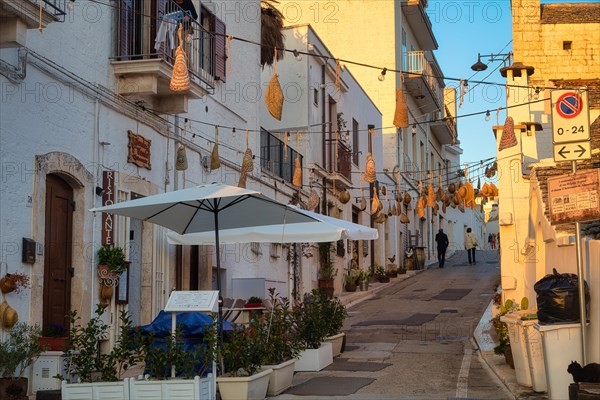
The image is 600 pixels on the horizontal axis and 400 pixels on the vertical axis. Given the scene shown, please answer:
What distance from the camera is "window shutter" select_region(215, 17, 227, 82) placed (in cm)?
1784

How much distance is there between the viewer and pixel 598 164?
14.5m

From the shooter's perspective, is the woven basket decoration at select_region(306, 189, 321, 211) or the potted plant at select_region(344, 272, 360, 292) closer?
the woven basket decoration at select_region(306, 189, 321, 211)

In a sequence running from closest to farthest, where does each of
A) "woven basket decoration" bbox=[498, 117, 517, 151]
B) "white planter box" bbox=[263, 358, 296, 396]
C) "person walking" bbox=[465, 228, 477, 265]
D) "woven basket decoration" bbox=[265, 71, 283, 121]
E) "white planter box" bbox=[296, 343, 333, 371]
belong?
"white planter box" bbox=[263, 358, 296, 396], "white planter box" bbox=[296, 343, 333, 371], "woven basket decoration" bbox=[265, 71, 283, 121], "woven basket decoration" bbox=[498, 117, 517, 151], "person walking" bbox=[465, 228, 477, 265]

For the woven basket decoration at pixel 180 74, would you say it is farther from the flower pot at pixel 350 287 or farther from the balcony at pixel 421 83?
the balcony at pixel 421 83

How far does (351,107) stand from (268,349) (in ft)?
69.8

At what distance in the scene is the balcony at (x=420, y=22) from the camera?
3741cm

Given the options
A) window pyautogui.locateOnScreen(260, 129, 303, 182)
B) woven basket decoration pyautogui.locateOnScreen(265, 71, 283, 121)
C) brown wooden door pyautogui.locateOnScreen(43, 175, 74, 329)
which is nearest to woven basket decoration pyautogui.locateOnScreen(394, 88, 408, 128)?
woven basket decoration pyautogui.locateOnScreen(265, 71, 283, 121)

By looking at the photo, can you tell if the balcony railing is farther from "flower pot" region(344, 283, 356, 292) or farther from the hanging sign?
"flower pot" region(344, 283, 356, 292)

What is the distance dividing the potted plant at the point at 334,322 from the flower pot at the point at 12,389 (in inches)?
228

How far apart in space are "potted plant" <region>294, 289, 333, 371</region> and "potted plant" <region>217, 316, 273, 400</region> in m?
2.41

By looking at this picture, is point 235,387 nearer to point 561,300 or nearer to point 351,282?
point 561,300

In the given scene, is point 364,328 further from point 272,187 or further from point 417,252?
point 417,252

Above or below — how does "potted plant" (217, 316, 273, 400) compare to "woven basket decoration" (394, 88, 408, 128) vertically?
below

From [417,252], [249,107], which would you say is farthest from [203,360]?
[417,252]
